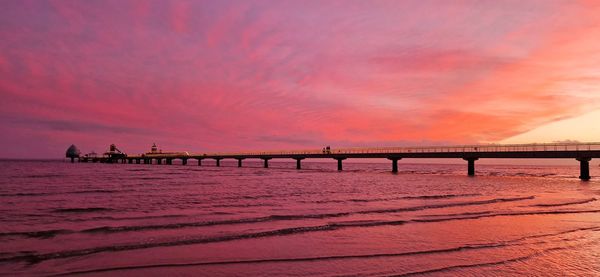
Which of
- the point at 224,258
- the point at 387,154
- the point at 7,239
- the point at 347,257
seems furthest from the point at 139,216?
the point at 387,154

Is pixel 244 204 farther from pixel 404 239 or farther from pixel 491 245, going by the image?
pixel 491 245

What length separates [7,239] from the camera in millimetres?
12328

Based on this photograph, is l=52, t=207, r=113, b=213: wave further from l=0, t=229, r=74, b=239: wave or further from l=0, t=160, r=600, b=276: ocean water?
l=0, t=229, r=74, b=239: wave

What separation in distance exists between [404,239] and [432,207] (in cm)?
941

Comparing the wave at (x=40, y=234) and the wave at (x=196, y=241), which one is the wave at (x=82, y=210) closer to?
the wave at (x=40, y=234)

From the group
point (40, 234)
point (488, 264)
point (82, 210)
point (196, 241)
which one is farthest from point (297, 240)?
point (82, 210)

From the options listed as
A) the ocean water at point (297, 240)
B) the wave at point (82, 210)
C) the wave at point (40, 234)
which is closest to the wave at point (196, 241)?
the ocean water at point (297, 240)

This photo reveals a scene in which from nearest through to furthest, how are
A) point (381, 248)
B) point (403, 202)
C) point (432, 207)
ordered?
point (381, 248), point (432, 207), point (403, 202)

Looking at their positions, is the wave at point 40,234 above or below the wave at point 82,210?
above

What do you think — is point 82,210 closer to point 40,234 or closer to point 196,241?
point 40,234

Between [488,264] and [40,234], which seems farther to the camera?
[40,234]

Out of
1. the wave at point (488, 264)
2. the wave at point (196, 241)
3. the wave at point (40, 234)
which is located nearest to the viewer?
the wave at point (488, 264)

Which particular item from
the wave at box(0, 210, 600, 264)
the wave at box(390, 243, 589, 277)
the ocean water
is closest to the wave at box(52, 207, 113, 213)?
the ocean water

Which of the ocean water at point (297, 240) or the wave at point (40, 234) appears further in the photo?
the wave at point (40, 234)
